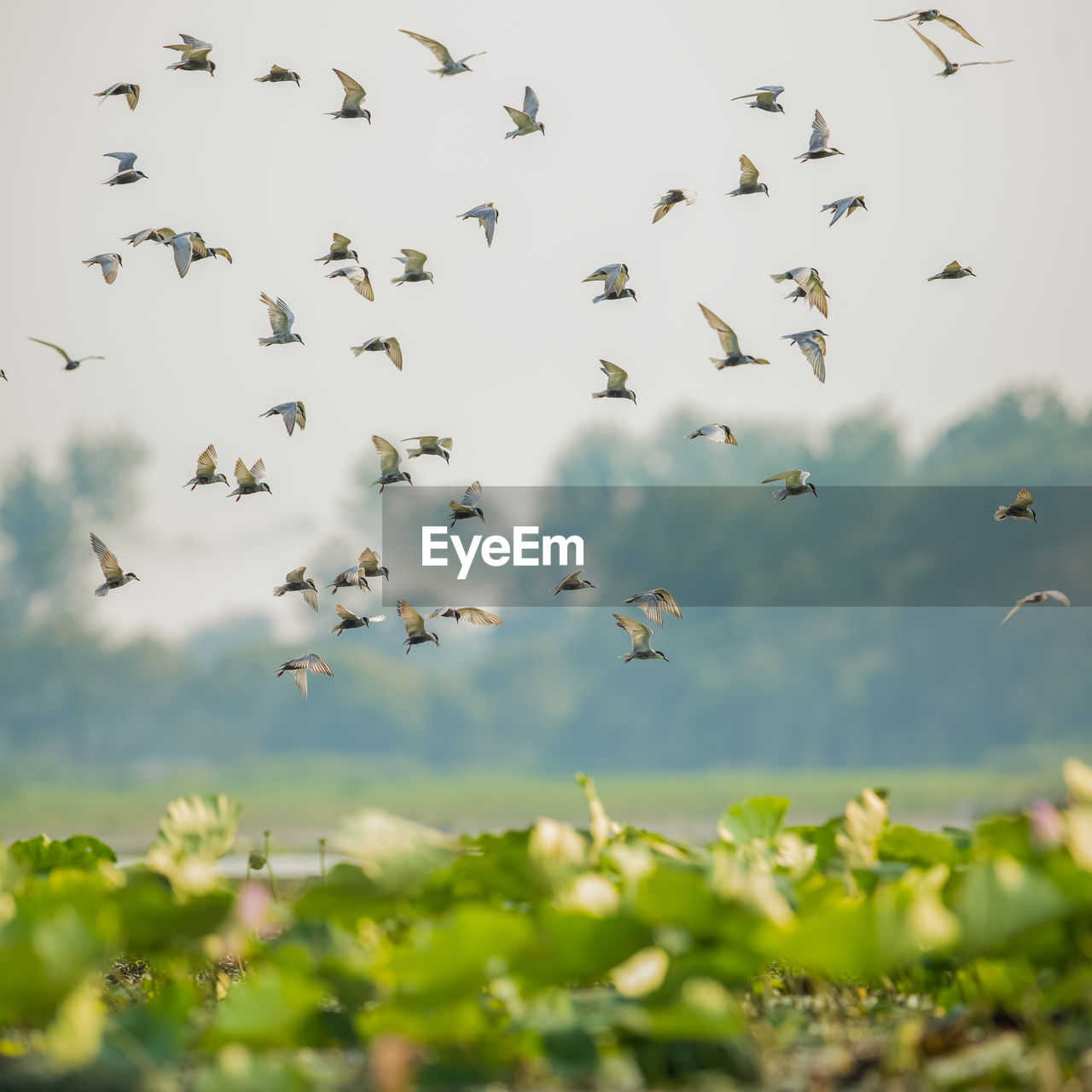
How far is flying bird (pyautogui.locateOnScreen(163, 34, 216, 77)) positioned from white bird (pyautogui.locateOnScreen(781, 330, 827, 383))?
183 cm

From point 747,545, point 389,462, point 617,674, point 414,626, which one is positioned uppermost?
point 389,462

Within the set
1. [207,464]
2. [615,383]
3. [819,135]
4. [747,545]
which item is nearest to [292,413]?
[207,464]

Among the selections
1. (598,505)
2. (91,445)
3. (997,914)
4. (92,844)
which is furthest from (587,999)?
(91,445)

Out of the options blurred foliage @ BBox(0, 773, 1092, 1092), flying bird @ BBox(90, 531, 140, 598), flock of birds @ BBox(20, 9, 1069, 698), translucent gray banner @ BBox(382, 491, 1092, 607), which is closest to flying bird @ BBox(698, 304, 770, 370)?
flock of birds @ BBox(20, 9, 1069, 698)

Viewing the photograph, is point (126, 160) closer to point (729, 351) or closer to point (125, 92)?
point (125, 92)

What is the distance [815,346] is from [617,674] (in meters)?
25.3

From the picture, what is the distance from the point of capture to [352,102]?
3.78 metres

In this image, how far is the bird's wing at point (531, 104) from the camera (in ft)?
11.7

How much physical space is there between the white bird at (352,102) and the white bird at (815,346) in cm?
145

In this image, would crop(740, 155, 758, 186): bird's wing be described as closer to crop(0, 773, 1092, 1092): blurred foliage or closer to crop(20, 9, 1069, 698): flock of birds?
crop(20, 9, 1069, 698): flock of birds

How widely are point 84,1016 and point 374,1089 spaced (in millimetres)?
148

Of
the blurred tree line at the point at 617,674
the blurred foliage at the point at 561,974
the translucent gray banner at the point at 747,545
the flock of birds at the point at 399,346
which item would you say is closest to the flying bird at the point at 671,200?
the flock of birds at the point at 399,346

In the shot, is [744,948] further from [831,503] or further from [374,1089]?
[831,503]

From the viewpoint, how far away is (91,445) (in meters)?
27.0
